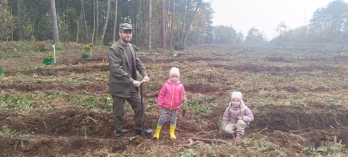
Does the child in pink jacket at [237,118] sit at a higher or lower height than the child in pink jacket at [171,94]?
lower

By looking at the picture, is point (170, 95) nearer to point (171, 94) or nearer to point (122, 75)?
point (171, 94)

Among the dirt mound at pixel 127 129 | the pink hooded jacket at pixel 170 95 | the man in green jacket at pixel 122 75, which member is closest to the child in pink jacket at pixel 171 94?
the pink hooded jacket at pixel 170 95

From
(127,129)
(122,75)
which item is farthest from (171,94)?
(127,129)

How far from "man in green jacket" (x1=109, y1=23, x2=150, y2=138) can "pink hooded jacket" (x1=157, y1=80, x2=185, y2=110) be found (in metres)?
0.41

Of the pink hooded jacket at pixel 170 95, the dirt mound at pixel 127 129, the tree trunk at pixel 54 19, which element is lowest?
the dirt mound at pixel 127 129

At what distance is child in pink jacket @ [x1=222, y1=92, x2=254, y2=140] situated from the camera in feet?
17.6

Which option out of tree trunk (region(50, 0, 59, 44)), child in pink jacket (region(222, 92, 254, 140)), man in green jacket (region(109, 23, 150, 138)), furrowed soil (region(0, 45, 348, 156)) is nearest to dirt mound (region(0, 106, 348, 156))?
Answer: furrowed soil (region(0, 45, 348, 156))

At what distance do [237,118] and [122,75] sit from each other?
2.43 m

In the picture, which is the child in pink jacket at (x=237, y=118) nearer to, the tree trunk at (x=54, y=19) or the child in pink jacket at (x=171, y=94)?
the child in pink jacket at (x=171, y=94)

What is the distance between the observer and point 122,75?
462cm

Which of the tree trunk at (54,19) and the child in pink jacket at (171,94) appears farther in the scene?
the tree trunk at (54,19)

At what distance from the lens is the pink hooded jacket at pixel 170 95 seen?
504cm

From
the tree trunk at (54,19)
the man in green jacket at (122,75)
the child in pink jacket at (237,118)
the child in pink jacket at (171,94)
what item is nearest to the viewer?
the man in green jacket at (122,75)

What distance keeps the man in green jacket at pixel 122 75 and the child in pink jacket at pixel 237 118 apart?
176 cm
